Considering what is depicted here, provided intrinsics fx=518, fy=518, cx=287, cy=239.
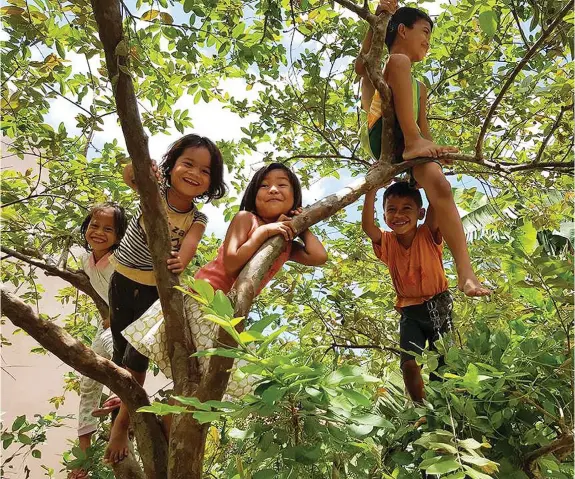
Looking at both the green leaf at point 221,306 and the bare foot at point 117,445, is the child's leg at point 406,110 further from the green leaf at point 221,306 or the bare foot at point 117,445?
the bare foot at point 117,445

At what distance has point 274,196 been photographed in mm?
2090

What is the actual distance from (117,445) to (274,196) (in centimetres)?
116

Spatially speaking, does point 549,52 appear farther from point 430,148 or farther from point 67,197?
point 67,197

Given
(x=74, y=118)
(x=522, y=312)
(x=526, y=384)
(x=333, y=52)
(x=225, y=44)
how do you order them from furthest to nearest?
1. (x=333, y=52)
2. (x=74, y=118)
3. (x=225, y=44)
4. (x=522, y=312)
5. (x=526, y=384)

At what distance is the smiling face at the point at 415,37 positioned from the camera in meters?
2.28

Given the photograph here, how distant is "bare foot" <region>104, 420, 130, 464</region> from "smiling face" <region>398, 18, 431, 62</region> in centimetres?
201

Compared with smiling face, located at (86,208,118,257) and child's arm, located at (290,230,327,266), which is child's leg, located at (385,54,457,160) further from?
smiling face, located at (86,208,118,257)

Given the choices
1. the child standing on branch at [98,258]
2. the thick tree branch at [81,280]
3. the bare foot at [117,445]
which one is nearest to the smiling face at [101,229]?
the child standing on branch at [98,258]

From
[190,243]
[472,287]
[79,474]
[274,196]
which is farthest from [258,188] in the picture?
[79,474]

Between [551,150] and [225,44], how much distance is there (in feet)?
7.06

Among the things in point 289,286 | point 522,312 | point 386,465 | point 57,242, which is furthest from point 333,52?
point 386,465

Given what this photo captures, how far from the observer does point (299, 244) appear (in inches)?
80.0

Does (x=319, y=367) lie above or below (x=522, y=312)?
below

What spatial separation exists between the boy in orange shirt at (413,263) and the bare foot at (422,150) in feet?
1.00
